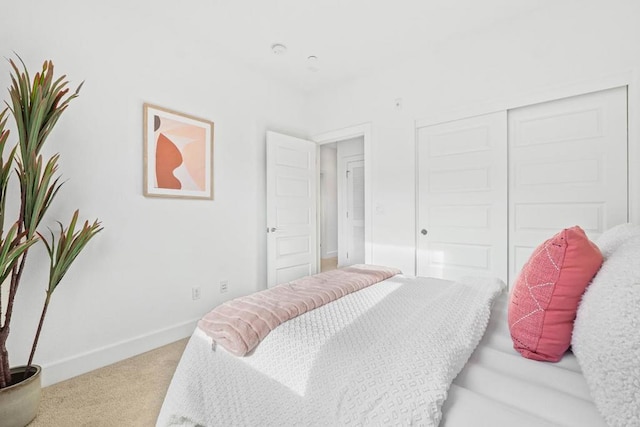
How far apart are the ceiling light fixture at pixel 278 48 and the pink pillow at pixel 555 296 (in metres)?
2.76

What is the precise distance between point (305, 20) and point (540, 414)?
9.26ft

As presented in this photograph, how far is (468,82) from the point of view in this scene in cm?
274

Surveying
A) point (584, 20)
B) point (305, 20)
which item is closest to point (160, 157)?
point (305, 20)

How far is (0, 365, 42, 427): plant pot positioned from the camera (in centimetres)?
147

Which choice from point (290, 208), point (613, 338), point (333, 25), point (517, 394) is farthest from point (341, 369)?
point (290, 208)

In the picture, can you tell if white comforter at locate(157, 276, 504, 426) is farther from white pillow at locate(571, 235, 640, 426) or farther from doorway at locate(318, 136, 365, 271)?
doorway at locate(318, 136, 365, 271)

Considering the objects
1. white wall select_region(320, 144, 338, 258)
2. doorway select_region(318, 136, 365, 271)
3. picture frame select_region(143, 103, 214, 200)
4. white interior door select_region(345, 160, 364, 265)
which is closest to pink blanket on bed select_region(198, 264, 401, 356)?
picture frame select_region(143, 103, 214, 200)

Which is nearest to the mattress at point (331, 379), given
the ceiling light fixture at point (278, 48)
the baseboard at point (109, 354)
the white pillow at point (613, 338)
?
the white pillow at point (613, 338)

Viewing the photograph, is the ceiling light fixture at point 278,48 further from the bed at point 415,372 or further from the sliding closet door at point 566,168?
the bed at point 415,372

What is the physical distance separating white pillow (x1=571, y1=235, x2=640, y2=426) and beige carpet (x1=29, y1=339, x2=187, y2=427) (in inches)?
75.0

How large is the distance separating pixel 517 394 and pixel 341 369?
0.47 metres

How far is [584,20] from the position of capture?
221 cm

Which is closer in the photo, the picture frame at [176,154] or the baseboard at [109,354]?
the baseboard at [109,354]

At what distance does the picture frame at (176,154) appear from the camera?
96.4 inches
